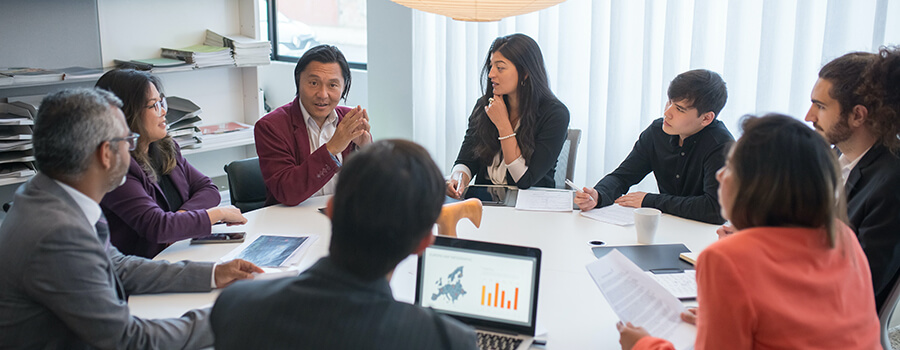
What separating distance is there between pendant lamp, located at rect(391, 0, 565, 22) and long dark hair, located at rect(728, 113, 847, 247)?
31.2 inches

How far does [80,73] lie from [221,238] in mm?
1625

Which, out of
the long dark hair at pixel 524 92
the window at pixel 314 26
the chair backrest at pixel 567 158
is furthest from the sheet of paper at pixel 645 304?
the window at pixel 314 26

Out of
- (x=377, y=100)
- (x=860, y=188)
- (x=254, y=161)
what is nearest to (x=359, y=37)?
(x=377, y=100)

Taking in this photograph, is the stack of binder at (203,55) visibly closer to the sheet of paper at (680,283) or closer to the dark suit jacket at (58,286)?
the dark suit jacket at (58,286)

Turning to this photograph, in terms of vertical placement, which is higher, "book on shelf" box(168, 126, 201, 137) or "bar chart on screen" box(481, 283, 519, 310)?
"book on shelf" box(168, 126, 201, 137)

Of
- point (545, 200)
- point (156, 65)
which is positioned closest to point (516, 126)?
point (545, 200)

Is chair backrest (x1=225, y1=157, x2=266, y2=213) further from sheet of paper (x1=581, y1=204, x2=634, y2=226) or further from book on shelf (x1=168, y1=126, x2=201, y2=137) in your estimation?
sheet of paper (x1=581, y1=204, x2=634, y2=226)

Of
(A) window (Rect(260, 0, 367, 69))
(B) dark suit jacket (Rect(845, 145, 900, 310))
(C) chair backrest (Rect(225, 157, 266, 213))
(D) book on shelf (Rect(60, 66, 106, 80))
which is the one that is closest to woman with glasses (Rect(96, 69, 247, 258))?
(C) chair backrest (Rect(225, 157, 266, 213))

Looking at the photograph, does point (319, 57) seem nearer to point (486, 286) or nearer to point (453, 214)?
point (453, 214)

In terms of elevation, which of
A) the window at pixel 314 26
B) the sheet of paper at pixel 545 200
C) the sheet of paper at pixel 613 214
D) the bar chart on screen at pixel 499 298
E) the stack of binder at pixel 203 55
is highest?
the window at pixel 314 26

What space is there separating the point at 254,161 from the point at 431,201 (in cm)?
190

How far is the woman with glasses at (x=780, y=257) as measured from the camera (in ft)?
3.61

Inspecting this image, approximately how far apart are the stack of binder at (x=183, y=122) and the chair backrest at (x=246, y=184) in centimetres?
80

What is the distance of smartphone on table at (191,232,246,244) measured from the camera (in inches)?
77.9
